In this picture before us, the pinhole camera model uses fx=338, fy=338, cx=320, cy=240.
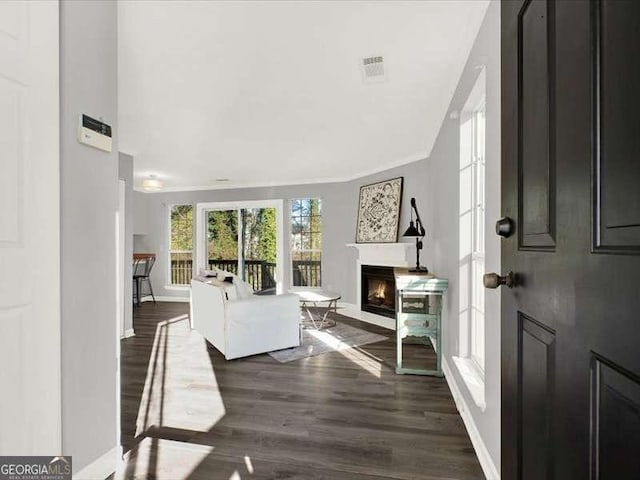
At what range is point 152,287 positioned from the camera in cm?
737

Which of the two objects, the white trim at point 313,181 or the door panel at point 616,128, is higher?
Answer: the white trim at point 313,181

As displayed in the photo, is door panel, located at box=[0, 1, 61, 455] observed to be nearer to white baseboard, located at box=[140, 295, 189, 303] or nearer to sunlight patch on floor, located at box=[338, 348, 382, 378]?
sunlight patch on floor, located at box=[338, 348, 382, 378]

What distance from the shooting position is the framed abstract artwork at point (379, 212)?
5062 millimetres

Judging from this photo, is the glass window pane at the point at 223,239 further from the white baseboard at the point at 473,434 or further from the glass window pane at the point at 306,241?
the white baseboard at the point at 473,434

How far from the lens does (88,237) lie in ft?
5.44

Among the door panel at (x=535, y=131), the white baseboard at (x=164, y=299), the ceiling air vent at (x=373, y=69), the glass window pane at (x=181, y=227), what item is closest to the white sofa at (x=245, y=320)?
the ceiling air vent at (x=373, y=69)

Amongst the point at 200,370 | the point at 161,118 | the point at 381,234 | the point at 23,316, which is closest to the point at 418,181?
the point at 381,234

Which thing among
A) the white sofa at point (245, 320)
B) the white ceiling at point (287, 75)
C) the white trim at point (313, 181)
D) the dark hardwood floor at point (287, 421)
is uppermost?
the white ceiling at point (287, 75)

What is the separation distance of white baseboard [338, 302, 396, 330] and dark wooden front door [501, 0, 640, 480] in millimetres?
3966

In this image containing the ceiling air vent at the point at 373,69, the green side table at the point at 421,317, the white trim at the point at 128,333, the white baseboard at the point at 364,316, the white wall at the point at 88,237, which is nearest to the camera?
the white wall at the point at 88,237

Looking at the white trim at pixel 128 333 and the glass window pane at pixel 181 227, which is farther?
the glass window pane at pixel 181 227

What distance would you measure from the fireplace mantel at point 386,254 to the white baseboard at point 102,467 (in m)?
3.90

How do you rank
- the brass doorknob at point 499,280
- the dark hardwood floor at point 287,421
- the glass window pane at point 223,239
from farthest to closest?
the glass window pane at point 223,239, the dark hardwood floor at point 287,421, the brass doorknob at point 499,280

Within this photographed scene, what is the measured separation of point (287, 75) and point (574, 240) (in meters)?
2.29
